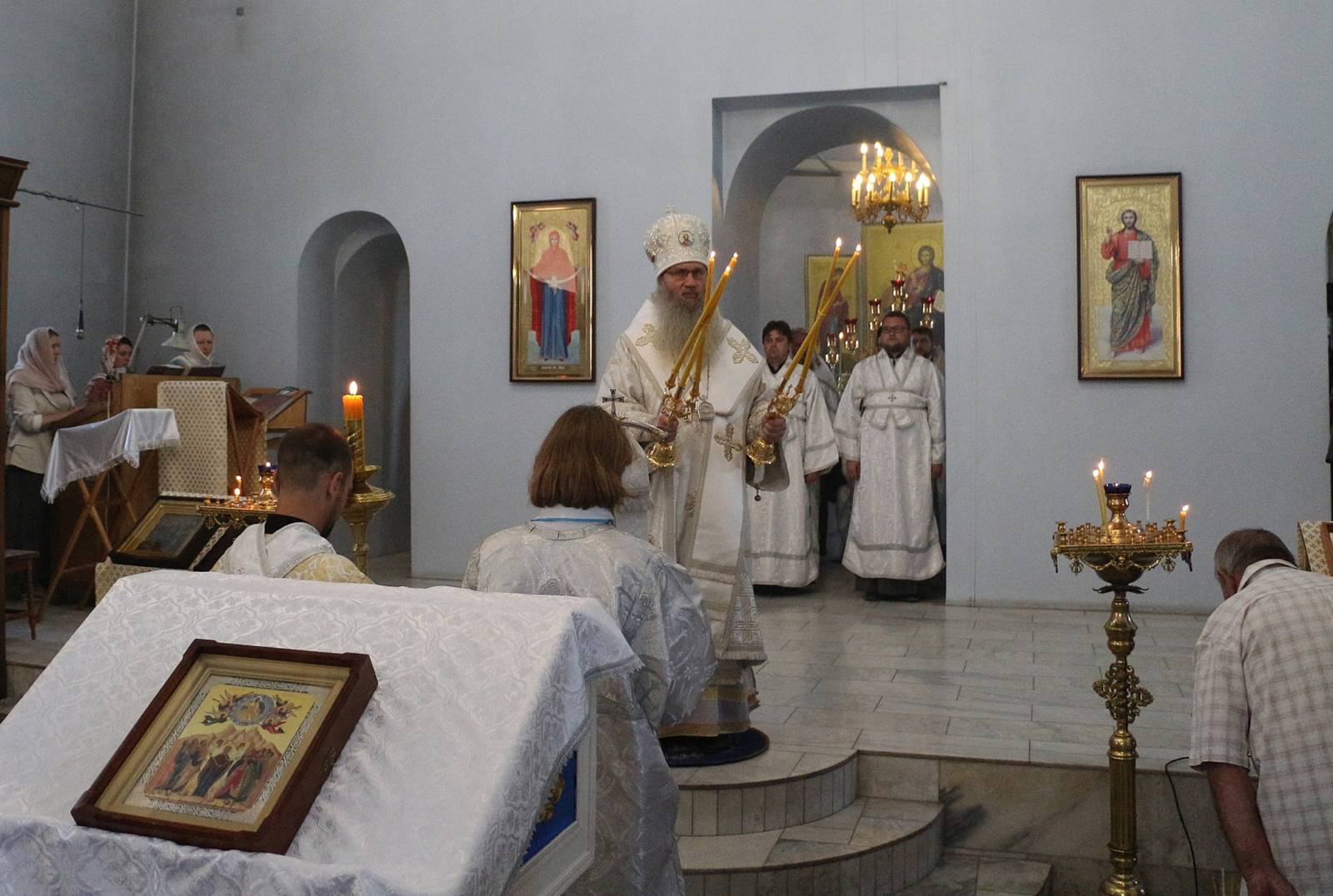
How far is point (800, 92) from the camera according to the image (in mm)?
8414

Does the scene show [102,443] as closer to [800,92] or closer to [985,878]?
[800,92]

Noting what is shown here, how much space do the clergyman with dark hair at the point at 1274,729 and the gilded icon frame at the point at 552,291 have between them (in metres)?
6.24

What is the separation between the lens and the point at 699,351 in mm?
4129

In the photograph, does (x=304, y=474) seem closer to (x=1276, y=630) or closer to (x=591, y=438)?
(x=591, y=438)

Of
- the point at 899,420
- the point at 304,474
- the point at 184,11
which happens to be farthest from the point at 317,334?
the point at 304,474

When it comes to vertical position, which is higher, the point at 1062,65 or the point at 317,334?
the point at 1062,65

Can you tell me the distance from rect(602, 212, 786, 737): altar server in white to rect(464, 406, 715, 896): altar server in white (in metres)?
1.40

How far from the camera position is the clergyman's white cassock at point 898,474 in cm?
857

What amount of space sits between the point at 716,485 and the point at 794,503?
14.0 ft

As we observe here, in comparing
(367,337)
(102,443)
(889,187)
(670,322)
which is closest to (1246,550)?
(670,322)

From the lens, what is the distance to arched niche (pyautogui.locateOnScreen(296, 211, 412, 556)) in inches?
388

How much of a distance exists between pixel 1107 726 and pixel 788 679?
4.96 ft

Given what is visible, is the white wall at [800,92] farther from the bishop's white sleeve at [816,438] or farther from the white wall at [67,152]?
the bishop's white sleeve at [816,438]

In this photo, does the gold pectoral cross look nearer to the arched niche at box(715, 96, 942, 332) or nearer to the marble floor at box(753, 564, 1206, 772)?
the marble floor at box(753, 564, 1206, 772)
